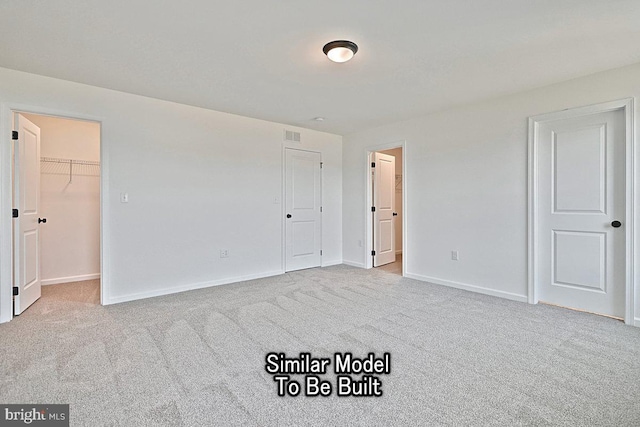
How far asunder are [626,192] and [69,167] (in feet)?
22.0

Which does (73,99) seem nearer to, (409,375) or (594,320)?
(409,375)

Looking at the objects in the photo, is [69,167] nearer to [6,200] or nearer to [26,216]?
[26,216]

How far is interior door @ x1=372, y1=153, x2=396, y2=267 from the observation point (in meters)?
5.61

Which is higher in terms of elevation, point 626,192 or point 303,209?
point 626,192

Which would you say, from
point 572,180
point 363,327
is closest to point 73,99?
point 363,327

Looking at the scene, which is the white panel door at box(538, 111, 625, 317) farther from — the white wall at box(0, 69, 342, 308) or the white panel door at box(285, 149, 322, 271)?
the white wall at box(0, 69, 342, 308)

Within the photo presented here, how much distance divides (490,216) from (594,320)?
1.42 m

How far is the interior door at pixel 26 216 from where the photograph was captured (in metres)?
3.17

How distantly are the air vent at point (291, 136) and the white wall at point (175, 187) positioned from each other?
86 mm

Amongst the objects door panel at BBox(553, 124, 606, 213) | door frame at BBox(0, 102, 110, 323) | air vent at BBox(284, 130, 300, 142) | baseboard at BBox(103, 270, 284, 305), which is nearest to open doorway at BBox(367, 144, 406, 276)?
air vent at BBox(284, 130, 300, 142)

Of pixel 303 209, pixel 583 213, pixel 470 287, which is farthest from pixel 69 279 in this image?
pixel 583 213

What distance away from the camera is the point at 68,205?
4.61 meters

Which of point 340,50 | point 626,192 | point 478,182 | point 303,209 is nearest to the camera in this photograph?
point 340,50

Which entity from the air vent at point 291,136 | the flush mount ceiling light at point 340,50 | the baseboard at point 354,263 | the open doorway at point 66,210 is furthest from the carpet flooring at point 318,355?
the air vent at point 291,136
